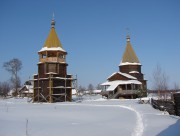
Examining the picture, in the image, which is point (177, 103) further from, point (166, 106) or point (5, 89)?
point (5, 89)

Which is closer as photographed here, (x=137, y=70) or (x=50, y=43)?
(x=50, y=43)

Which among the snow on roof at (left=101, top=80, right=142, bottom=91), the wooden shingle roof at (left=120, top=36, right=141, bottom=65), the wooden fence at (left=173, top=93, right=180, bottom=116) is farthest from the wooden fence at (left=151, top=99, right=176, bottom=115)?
the wooden shingle roof at (left=120, top=36, right=141, bottom=65)

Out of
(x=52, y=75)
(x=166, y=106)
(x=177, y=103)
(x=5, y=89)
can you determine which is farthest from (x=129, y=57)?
(x=5, y=89)

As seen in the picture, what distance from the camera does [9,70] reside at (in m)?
55.9

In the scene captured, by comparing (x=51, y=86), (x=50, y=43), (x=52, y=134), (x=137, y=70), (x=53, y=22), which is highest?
(x=53, y=22)

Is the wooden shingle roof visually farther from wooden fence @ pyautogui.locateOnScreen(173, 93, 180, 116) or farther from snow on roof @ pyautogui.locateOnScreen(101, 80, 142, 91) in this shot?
wooden fence @ pyautogui.locateOnScreen(173, 93, 180, 116)

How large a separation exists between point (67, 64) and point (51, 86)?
461cm

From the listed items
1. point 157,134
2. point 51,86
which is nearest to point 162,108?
point 157,134

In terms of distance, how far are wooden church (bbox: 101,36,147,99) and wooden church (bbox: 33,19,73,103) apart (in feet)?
27.2

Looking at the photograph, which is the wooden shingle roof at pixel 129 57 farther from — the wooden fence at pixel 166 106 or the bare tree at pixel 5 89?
the bare tree at pixel 5 89

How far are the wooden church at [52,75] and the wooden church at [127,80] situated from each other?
8.31 meters

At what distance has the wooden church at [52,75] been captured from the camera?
37469mm

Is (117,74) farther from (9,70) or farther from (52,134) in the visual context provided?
(52,134)

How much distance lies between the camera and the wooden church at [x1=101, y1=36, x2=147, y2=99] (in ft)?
140
